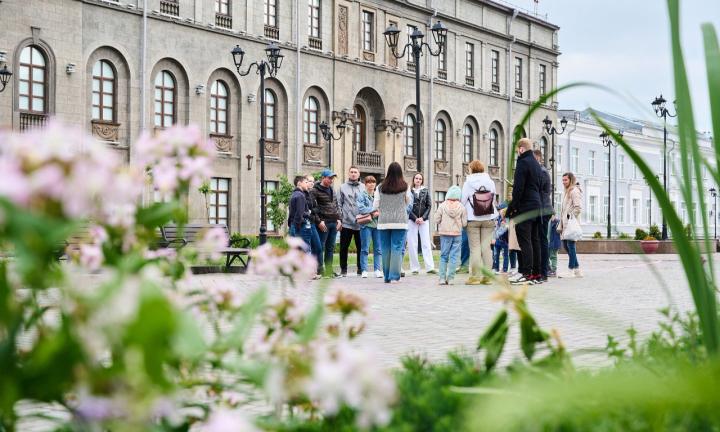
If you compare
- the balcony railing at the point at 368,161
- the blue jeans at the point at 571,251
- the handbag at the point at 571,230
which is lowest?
the blue jeans at the point at 571,251

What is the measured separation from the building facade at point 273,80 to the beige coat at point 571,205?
454 inches

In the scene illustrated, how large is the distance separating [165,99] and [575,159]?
3339cm

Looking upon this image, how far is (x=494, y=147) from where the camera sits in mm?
50562

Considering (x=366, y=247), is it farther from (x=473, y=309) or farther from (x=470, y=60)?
(x=470, y=60)

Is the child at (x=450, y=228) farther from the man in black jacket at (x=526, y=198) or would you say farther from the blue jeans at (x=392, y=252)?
the man in black jacket at (x=526, y=198)

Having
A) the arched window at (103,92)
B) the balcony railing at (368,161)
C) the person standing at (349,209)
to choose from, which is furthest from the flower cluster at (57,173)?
the balcony railing at (368,161)

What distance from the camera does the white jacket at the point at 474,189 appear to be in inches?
569

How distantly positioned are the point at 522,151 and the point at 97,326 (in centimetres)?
1302

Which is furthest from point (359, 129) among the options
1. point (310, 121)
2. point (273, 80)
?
point (273, 80)

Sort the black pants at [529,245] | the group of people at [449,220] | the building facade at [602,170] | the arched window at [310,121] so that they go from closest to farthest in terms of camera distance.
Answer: the black pants at [529,245] < the group of people at [449,220] < the arched window at [310,121] < the building facade at [602,170]

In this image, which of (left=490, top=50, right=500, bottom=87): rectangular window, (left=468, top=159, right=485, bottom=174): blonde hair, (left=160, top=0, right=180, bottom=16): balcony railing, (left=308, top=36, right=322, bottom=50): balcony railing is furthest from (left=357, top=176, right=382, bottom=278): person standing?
(left=490, top=50, right=500, bottom=87): rectangular window

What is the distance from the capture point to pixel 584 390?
1189mm

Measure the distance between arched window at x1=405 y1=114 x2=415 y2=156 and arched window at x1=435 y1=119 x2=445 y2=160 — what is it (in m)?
1.54

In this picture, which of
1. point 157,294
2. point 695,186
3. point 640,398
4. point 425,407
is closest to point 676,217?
point 695,186
